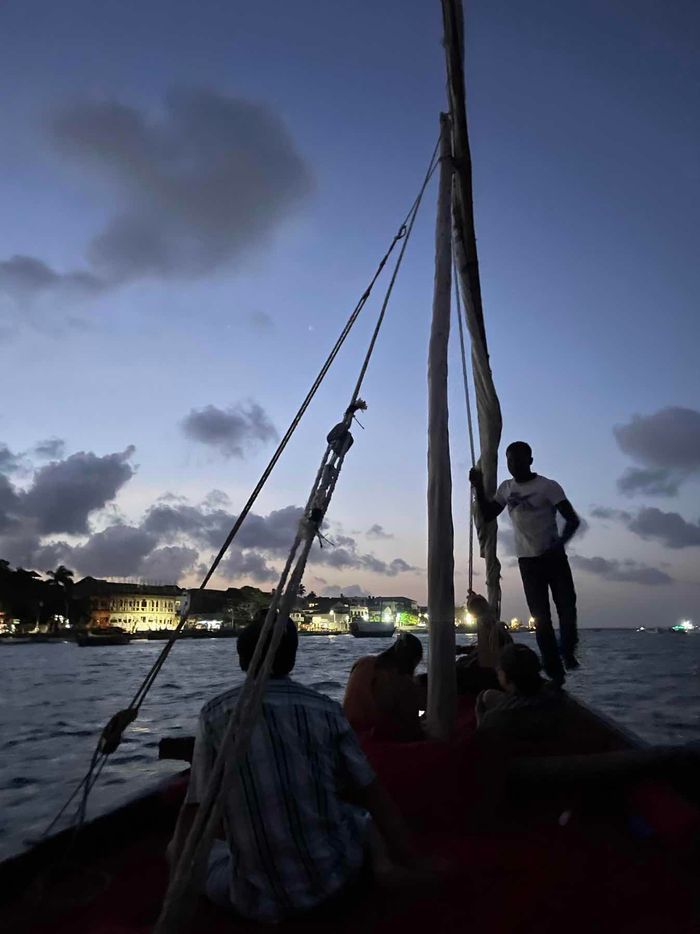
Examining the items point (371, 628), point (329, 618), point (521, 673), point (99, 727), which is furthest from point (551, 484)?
point (329, 618)

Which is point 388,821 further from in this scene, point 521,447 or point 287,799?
point 521,447

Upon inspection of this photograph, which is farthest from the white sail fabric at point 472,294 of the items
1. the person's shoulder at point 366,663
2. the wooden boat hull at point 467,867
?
the wooden boat hull at point 467,867

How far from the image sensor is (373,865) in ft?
7.72

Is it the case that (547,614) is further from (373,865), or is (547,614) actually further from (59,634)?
(59,634)

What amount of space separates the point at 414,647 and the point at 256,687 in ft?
8.34

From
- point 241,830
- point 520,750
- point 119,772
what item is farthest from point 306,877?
point 119,772

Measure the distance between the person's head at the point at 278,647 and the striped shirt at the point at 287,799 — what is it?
0.41 ft

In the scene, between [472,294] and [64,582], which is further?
[64,582]

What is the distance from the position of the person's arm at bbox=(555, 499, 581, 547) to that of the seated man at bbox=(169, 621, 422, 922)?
12.4ft

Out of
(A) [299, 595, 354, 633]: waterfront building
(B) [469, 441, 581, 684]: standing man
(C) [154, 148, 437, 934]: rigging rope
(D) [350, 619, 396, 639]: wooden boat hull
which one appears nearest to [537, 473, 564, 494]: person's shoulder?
(B) [469, 441, 581, 684]: standing man

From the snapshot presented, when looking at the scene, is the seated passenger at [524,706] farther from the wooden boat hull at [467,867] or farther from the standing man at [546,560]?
the standing man at [546,560]

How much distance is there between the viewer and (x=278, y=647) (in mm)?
2340

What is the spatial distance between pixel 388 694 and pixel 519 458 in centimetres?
272

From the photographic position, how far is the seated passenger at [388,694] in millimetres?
4031
